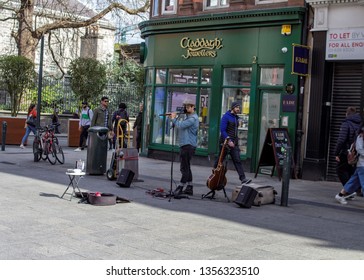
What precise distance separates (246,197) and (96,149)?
16.3 ft

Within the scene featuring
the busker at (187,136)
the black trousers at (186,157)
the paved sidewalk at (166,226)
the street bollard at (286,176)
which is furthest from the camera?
the black trousers at (186,157)

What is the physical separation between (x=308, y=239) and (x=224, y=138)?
173 inches

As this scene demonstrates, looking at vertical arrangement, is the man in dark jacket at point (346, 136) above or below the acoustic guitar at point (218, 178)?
above

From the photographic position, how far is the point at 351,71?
1449 cm

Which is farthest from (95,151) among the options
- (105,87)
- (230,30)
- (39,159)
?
(105,87)

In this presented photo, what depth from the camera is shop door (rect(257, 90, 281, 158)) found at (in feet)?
51.5

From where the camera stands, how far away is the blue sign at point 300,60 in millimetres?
14406

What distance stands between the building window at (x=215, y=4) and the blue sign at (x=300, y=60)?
3.39m

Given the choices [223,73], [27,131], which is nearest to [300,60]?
[223,73]

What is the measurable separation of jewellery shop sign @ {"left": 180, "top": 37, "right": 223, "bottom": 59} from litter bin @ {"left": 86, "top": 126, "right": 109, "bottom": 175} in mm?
4906

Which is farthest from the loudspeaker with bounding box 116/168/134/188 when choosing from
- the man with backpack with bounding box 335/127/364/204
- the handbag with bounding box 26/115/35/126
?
the handbag with bounding box 26/115/35/126

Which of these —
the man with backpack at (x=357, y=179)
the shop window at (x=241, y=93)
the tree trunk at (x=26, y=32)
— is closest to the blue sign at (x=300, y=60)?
the shop window at (x=241, y=93)

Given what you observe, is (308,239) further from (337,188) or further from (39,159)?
(39,159)

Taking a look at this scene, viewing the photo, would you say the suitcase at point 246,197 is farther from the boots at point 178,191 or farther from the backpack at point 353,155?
the backpack at point 353,155
